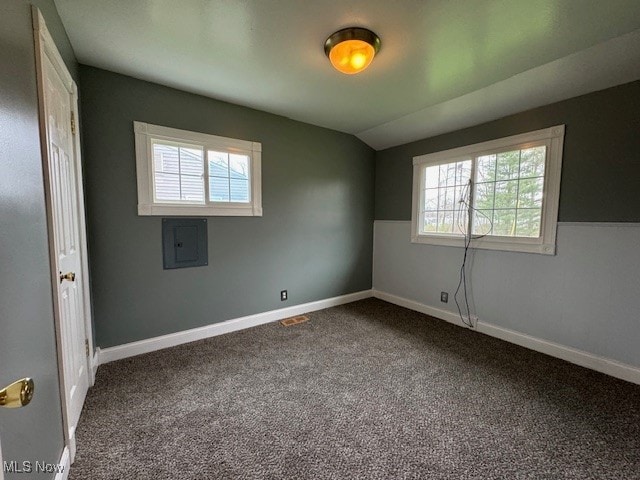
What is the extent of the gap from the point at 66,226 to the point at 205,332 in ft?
5.29

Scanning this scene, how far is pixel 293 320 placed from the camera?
3312mm

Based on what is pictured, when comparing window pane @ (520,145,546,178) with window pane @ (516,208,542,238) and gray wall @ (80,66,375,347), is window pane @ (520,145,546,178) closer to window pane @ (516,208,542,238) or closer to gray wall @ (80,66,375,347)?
window pane @ (516,208,542,238)

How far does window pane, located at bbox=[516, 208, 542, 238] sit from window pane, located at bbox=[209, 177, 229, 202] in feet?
9.85

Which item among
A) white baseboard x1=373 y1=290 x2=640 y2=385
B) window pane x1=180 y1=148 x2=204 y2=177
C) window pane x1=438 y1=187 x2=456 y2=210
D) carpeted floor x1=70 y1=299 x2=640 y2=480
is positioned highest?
window pane x1=180 y1=148 x2=204 y2=177

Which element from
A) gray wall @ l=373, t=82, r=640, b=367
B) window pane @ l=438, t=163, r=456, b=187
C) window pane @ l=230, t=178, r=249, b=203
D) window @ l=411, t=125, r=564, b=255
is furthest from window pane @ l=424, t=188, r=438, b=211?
window pane @ l=230, t=178, r=249, b=203

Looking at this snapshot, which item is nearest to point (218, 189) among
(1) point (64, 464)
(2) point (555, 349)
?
(1) point (64, 464)

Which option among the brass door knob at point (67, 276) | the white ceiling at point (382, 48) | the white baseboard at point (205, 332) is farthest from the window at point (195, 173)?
the white baseboard at point (205, 332)

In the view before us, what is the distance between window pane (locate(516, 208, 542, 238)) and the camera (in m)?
2.60

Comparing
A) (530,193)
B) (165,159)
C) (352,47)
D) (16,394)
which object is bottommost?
(16,394)

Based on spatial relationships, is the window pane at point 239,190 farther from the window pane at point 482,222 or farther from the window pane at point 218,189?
the window pane at point 482,222

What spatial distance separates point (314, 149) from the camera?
3.50 metres

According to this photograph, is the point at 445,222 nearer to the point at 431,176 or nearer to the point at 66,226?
the point at 431,176

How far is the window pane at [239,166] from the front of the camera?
2.89 meters

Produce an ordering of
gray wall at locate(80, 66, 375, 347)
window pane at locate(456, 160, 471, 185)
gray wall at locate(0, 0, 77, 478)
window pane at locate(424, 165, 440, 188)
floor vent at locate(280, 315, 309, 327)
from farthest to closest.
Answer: window pane at locate(424, 165, 440, 188) < floor vent at locate(280, 315, 309, 327) < window pane at locate(456, 160, 471, 185) < gray wall at locate(80, 66, 375, 347) < gray wall at locate(0, 0, 77, 478)
